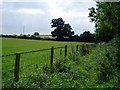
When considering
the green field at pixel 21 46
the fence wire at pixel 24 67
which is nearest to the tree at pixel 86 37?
the green field at pixel 21 46

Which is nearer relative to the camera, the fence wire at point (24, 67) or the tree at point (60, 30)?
the fence wire at point (24, 67)

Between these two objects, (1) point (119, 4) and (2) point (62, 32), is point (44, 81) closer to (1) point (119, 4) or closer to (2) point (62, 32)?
(1) point (119, 4)

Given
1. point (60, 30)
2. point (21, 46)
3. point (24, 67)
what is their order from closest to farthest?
point (24, 67)
point (21, 46)
point (60, 30)

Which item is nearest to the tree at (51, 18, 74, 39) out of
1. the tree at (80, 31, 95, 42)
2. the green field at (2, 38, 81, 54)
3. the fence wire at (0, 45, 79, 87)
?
the tree at (80, 31, 95, 42)

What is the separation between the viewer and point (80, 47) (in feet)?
91.7

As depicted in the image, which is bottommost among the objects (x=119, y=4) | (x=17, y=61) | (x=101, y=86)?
(x=101, y=86)

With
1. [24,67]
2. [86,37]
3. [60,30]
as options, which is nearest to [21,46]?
[24,67]

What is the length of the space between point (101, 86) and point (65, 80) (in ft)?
4.73

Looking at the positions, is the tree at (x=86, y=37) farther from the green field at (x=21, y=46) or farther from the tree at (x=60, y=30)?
the green field at (x=21, y=46)

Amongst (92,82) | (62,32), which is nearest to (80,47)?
(92,82)

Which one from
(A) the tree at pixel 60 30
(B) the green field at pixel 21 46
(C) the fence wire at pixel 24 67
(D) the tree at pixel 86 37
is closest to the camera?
(C) the fence wire at pixel 24 67

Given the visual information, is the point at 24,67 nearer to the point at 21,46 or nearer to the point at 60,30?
the point at 21,46

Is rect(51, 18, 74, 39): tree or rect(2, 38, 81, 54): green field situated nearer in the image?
rect(2, 38, 81, 54): green field

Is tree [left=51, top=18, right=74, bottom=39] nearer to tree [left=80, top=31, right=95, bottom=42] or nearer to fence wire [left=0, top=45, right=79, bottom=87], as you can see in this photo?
tree [left=80, top=31, right=95, bottom=42]
